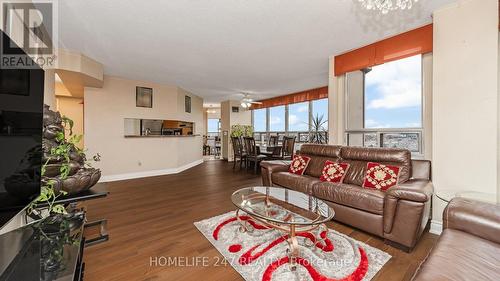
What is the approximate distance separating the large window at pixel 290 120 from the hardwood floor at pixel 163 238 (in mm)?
3368

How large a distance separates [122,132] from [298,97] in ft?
16.5

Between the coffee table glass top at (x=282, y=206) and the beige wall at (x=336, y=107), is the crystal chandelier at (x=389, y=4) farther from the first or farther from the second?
the beige wall at (x=336, y=107)

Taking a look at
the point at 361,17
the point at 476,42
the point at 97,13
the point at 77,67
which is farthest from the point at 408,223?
the point at 77,67

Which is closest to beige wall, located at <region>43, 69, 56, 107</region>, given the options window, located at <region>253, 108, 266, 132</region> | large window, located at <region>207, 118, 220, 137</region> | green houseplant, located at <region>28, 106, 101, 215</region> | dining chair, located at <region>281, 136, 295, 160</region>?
green houseplant, located at <region>28, 106, 101, 215</region>

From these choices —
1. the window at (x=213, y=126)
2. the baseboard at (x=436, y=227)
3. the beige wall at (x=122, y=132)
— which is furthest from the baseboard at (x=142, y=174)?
the window at (x=213, y=126)

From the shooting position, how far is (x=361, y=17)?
2369 mm

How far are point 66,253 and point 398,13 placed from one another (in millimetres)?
3676

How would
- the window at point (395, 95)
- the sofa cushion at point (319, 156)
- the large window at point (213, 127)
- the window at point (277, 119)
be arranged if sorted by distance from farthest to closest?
the large window at point (213, 127) → the window at point (277, 119) → the sofa cushion at point (319, 156) → the window at point (395, 95)

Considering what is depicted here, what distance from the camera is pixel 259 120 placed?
8.41 metres

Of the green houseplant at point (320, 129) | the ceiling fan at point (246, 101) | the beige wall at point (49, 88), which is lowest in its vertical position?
the green houseplant at point (320, 129)

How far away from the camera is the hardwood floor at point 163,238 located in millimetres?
1560

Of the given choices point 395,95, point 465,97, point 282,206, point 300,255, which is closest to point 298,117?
point 395,95

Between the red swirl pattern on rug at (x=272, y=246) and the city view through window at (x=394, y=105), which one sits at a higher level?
the city view through window at (x=394, y=105)

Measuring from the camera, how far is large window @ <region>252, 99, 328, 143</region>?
6.22 meters
